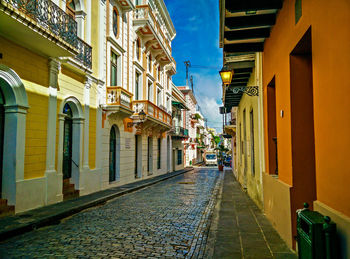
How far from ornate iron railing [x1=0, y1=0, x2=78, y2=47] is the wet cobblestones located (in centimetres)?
527

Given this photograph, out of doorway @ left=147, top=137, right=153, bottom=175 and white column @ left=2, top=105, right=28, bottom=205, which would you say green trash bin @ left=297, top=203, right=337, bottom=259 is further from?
doorway @ left=147, top=137, right=153, bottom=175

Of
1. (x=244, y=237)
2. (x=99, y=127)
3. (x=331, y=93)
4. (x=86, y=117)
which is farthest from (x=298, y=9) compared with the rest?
(x=99, y=127)

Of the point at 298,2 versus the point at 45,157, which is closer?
the point at 298,2

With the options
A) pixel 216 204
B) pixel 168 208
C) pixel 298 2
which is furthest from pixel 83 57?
pixel 298 2

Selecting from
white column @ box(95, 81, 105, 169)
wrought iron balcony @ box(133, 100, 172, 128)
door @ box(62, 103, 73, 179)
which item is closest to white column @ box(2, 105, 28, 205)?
door @ box(62, 103, 73, 179)

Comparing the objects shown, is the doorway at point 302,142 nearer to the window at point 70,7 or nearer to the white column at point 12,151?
the white column at point 12,151

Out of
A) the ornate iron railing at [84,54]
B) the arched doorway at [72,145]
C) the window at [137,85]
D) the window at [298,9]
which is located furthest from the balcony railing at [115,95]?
the window at [298,9]

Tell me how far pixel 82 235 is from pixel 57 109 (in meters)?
5.41

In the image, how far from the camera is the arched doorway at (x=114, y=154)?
14720 millimetres

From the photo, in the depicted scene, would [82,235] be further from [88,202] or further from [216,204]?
[216,204]

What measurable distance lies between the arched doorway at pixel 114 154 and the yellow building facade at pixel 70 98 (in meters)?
0.05

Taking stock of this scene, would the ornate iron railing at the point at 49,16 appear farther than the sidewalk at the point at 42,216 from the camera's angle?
Yes

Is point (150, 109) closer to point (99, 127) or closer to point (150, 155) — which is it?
point (150, 155)

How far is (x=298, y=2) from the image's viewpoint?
4.30 m
